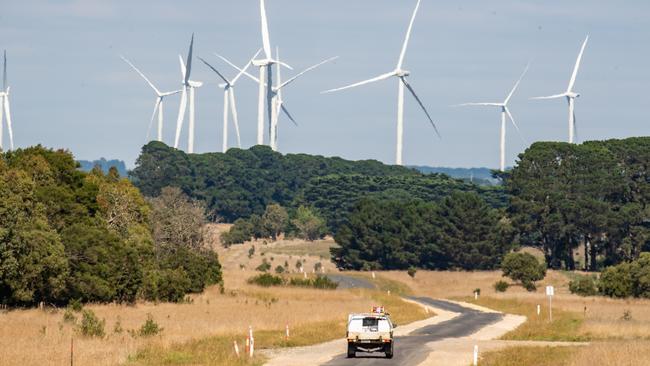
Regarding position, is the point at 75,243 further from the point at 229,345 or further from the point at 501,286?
the point at 501,286

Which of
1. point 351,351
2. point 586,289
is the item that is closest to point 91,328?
point 351,351

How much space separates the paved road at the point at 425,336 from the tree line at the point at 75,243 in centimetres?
2044

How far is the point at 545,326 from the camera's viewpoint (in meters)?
79.5

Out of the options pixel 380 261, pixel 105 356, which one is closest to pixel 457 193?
pixel 380 261

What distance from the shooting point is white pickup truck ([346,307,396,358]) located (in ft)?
169

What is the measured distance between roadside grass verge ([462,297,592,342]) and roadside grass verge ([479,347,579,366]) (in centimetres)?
1039

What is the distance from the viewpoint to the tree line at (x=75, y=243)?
72875 millimetres

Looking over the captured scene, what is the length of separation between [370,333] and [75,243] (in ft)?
114

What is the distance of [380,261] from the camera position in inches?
6531

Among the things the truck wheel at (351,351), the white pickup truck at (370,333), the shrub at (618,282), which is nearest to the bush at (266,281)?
the shrub at (618,282)

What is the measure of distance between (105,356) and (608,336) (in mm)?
32957

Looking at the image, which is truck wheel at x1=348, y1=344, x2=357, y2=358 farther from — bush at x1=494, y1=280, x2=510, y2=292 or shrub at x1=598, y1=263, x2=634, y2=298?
bush at x1=494, y1=280, x2=510, y2=292

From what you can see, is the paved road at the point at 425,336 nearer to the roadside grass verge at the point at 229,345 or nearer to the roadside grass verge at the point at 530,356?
the roadside grass verge at the point at 530,356

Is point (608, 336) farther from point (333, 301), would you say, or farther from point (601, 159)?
point (601, 159)
